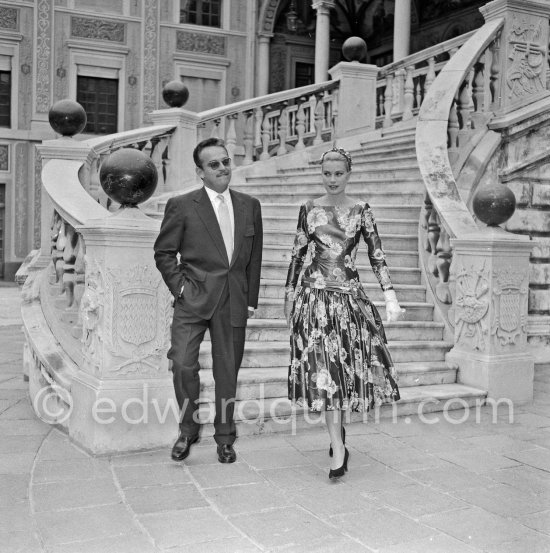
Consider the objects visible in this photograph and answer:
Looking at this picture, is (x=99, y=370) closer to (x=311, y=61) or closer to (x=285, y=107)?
(x=285, y=107)

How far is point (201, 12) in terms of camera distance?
22.5 metres

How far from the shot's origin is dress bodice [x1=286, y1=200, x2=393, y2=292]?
382cm

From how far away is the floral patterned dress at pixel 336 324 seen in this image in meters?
3.76

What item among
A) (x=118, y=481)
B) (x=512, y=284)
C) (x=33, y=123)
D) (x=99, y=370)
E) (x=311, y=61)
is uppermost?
(x=311, y=61)

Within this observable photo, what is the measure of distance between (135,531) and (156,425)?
1225 millimetres

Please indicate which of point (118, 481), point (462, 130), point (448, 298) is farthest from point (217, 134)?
point (118, 481)

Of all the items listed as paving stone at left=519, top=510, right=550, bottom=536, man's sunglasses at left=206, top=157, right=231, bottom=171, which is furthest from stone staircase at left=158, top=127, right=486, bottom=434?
paving stone at left=519, top=510, right=550, bottom=536

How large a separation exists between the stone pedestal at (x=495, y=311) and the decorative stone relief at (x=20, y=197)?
1725 cm

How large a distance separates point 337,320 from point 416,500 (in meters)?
0.95

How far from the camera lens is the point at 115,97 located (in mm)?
21750

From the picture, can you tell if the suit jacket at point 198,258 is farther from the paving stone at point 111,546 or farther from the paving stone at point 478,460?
the paving stone at point 478,460

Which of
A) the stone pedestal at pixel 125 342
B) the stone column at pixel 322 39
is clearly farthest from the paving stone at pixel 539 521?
the stone column at pixel 322 39

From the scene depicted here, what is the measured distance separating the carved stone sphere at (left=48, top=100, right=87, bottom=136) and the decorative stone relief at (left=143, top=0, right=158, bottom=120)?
52.5 ft

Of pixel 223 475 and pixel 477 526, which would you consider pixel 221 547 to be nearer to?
pixel 223 475
